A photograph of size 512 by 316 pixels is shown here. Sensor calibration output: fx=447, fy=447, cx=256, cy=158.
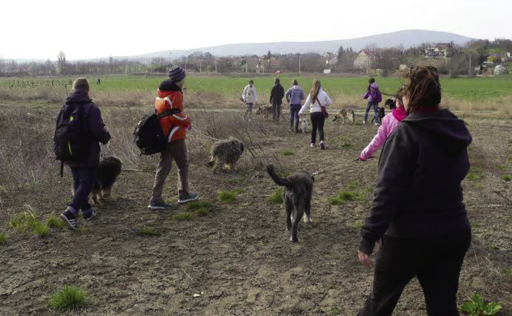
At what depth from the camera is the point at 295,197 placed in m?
5.65

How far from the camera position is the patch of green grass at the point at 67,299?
13.1 feet

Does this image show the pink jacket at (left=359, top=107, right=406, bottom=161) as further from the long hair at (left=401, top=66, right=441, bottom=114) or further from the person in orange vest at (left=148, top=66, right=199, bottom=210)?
the person in orange vest at (left=148, top=66, right=199, bottom=210)

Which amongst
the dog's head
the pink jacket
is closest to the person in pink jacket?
the pink jacket

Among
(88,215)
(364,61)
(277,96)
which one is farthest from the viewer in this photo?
(364,61)

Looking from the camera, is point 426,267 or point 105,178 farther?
point 105,178

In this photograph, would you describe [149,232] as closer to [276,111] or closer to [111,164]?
[111,164]

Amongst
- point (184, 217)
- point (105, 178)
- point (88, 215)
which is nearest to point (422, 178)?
point (184, 217)

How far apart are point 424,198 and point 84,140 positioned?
4545mm

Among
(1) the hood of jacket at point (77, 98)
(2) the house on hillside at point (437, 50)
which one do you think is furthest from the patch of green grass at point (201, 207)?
(2) the house on hillside at point (437, 50)

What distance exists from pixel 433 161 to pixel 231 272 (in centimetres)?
283

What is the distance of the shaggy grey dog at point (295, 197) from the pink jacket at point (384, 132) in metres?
0.99

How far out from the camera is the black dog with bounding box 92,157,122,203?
6863 mm

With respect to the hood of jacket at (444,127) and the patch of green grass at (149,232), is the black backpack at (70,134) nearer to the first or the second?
the patch of green grass at (149,232)

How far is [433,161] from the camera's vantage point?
2.50 m
